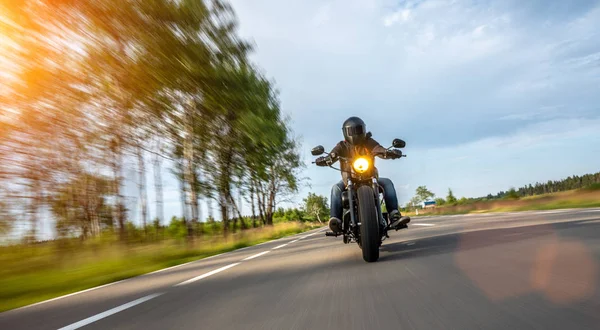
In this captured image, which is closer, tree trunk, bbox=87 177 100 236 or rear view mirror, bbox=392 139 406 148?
rear view mirror, bbox=392 139 406 148

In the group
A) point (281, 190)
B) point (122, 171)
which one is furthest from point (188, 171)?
point (281, 190)

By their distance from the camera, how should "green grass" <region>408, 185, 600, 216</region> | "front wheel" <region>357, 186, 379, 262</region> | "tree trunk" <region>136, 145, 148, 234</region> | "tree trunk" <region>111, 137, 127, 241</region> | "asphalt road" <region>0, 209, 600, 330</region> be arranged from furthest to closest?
"green grass" <region>408, 185, 600, 216</region> → "tree trunk" <region>136, 145, 148, 234</region> → "tree trunk" <region>111, 137, 127, 241</region> → "front wheel" <region>357, 186, 379, 262</region> → "asphalt road" <region>0, 209, 600, 330</region>

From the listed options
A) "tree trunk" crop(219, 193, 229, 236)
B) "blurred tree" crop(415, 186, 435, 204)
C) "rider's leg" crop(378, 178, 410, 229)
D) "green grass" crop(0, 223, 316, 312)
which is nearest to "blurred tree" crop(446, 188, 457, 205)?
"blurred tree" crop(415, 186, 435, 204)

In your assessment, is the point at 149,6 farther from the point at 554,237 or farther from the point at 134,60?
the point at 554,237

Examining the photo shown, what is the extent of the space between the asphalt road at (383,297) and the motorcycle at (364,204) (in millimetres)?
286

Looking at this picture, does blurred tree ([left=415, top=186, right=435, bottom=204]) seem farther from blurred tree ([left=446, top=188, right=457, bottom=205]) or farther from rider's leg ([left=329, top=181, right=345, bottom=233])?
rider's leg ([left=329, top=181, right=345, bottom=233])

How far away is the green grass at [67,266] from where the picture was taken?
7.12 metres

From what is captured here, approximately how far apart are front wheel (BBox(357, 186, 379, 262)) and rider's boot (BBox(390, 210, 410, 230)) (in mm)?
672

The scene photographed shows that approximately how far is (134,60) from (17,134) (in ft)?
16.0

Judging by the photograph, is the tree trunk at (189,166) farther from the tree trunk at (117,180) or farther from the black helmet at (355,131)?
the black helmet at (355,131)

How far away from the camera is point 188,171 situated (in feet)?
61.5

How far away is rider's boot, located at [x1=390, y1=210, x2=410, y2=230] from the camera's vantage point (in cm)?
589

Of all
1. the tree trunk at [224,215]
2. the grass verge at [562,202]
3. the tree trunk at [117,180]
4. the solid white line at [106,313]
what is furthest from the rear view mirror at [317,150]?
the tree trunk at [224,215]

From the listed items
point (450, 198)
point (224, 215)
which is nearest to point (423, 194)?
point (450, 198)
